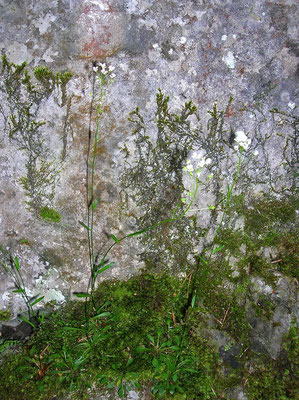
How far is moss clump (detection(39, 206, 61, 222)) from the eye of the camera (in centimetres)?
258

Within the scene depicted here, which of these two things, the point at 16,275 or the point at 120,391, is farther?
the point at 16,275

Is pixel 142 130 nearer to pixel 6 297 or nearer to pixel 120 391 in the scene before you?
pixel 6 297

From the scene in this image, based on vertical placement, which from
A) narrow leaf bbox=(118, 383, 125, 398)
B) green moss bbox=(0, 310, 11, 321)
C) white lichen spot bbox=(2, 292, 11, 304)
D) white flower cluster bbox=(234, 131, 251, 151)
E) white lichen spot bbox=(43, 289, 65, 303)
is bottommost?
narrow leaf bbox=(118, 383, 125, 398)

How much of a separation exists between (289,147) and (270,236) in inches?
32.5

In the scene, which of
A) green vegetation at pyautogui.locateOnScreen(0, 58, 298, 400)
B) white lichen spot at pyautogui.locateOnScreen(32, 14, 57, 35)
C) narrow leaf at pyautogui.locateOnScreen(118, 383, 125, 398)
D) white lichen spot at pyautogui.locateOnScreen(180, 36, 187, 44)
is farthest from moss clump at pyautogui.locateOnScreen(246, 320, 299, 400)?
white lichen spot at pyautogui.locateOnScreen(32, 14, 57, 35)

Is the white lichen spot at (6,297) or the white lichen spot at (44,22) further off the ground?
the white lichen spot at (44,22)

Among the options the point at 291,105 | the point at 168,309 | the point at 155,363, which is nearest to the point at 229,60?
the point at 291,105

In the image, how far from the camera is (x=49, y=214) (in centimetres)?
259

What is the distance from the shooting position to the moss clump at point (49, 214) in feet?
8.47

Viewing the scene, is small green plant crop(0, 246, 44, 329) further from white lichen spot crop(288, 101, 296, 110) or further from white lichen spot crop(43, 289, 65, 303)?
white lichen spot crop(288, 101, 296, 110)

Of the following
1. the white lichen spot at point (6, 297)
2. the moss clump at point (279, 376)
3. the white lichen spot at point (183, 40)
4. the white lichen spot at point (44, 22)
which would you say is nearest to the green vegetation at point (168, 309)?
the moss clump at point (279, 376)

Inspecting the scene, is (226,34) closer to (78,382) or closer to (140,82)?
(140,82)

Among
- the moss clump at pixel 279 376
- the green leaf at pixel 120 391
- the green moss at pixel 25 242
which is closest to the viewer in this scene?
the green leaf at pixel 120 391

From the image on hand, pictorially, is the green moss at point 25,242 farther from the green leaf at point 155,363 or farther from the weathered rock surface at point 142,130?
the green leaf at point 155,363
